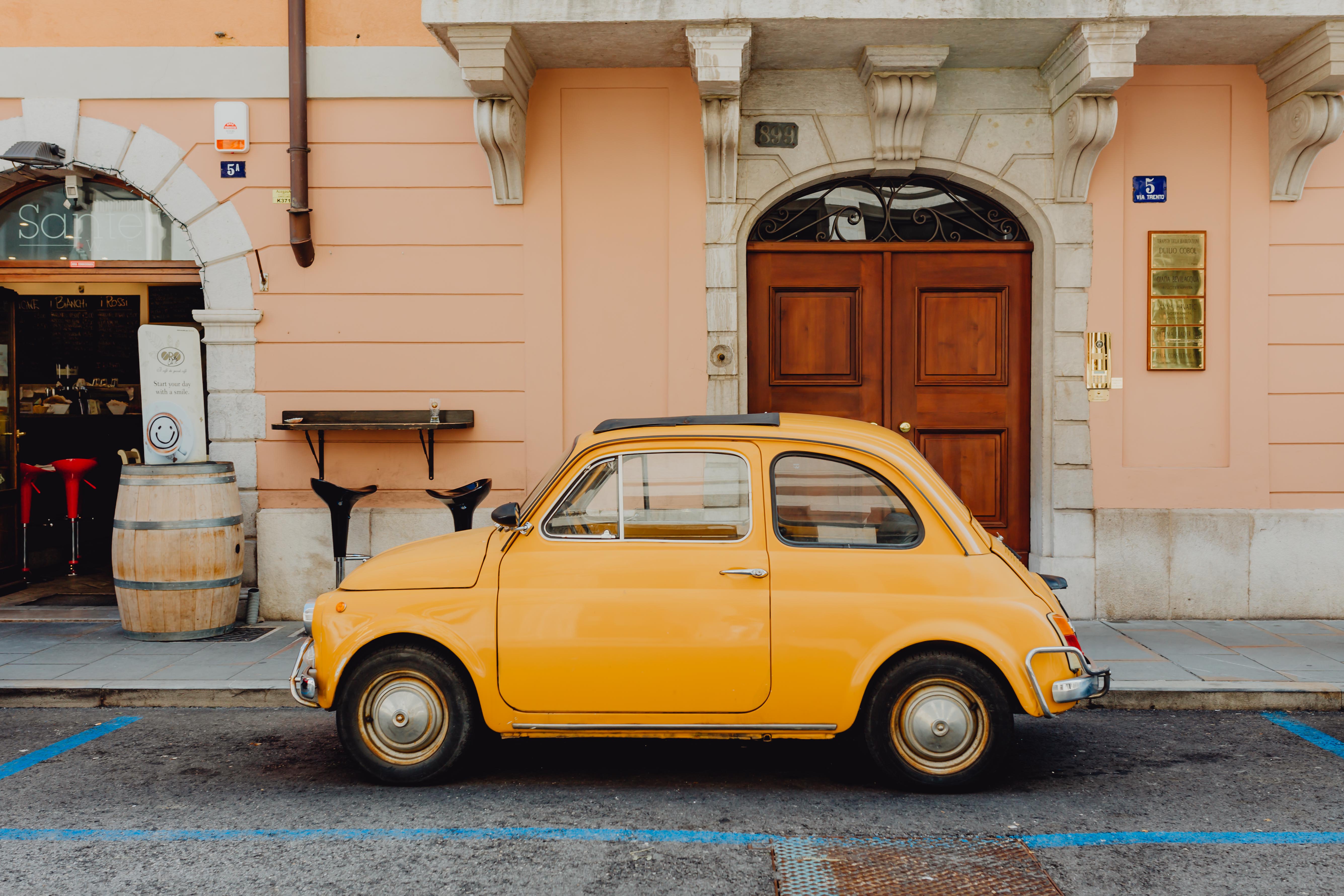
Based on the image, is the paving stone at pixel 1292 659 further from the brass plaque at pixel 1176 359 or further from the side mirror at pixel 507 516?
the side mirror at pixel 507 516

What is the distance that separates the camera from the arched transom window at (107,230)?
7.84 metres

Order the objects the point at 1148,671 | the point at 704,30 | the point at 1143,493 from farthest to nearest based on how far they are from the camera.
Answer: the point at 1143,493, the point at 704,30, the point at 1148,671

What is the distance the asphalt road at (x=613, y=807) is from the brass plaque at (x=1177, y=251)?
3.74 meters

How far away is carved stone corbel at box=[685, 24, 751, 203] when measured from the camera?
670 centimetres

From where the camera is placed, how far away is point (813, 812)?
389cm

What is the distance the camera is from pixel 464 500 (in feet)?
21.8

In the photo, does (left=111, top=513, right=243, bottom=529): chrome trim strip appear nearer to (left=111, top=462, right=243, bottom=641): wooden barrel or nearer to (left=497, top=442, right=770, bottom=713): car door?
(left=111, top=462, right=243, bottom=641): wooden barrel

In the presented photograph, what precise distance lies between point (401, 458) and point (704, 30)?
13.1ft

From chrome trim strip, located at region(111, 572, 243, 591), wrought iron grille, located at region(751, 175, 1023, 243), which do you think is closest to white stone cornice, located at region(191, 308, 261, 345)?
chrome trim strip, located at region(111, 572, 243, 591)

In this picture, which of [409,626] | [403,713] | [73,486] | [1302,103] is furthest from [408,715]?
[1302,103]

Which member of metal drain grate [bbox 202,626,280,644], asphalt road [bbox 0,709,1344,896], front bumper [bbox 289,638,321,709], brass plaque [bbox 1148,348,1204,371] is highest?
brass plaque [bbox 1148,348,1204,371]

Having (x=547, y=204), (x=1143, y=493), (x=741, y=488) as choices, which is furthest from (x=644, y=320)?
(x=1143, y=493)

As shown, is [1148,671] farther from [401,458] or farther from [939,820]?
[401,458]

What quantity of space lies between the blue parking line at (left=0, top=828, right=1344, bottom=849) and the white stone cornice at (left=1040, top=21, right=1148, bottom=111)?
5.19 metres
